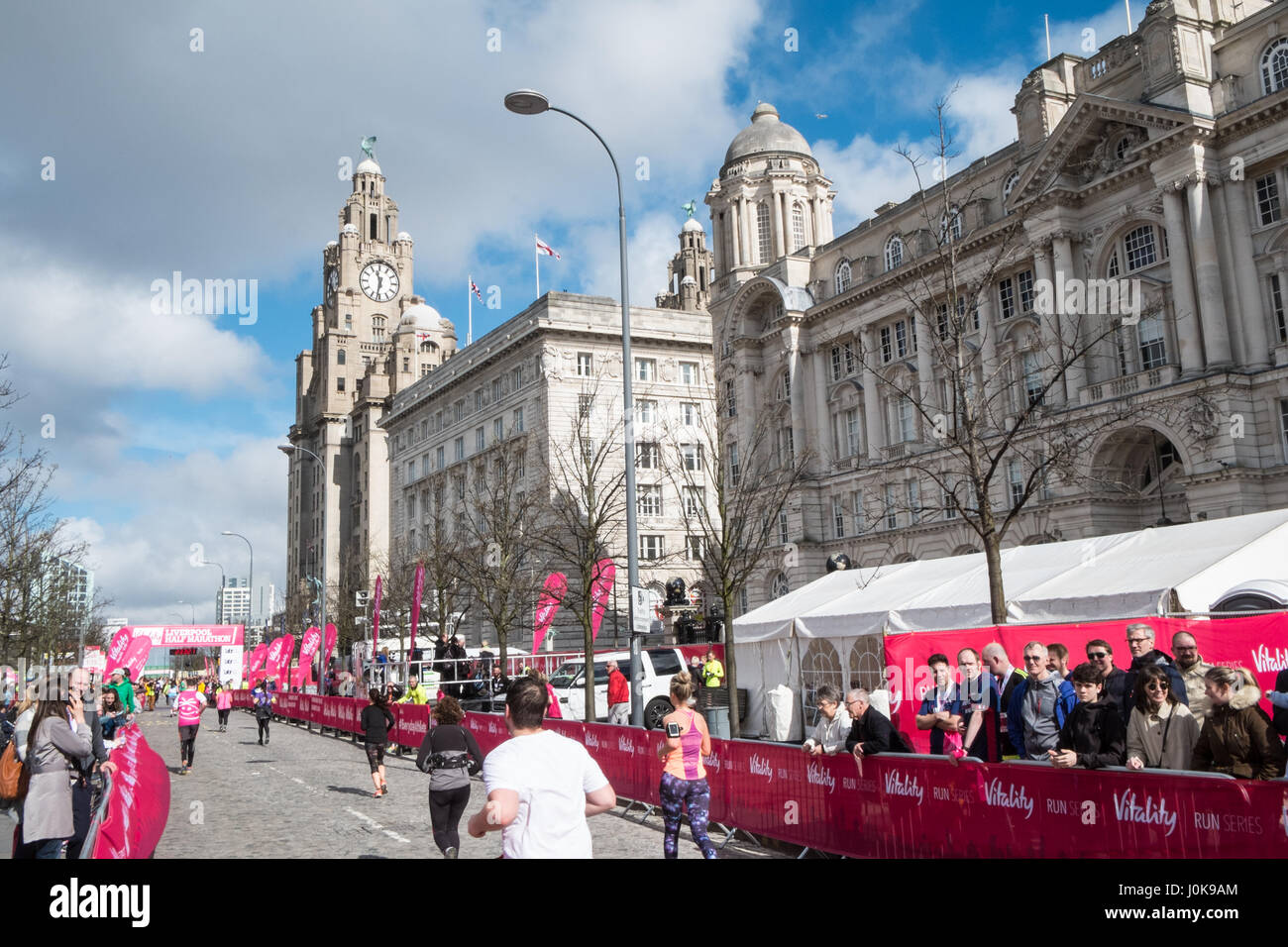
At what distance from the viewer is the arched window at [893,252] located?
156 ft

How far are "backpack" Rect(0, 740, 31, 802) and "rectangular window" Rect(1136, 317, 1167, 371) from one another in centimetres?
3536

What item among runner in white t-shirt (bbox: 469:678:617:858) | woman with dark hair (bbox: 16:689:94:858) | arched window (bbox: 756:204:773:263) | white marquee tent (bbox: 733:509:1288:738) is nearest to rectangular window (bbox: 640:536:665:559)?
arched window (bbox: 756:204:773:263)

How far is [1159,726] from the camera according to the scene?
7863 millimetres

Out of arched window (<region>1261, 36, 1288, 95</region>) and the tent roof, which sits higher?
arched window (<region>1261, 36, 1288, 95</region>)

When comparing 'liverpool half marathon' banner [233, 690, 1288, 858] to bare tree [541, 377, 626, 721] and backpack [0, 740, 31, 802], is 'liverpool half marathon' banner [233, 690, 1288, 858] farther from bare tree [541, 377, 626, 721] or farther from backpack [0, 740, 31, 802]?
bare tree [541, 377, 626, 721]

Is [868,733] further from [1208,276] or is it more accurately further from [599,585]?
[1208,276]

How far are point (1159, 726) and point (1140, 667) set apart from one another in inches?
25.0

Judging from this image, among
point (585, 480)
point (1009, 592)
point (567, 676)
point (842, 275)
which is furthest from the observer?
point (585, 480)

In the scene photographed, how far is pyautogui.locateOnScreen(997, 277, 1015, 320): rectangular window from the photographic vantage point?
42.0 m

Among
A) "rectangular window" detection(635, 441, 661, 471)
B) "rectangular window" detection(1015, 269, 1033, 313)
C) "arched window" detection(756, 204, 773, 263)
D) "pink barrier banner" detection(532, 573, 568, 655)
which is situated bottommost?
"pink barrier banner" detection(532, 573, 568, 655)

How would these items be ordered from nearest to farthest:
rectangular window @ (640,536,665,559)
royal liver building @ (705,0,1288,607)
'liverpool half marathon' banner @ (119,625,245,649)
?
royal liver building @ (705,0,1288,607)
rectangular window @ (640,536,665,559)
'liverpool half marathon' banner @ (119,625,245,649)

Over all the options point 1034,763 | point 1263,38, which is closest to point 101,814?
point 1034,763

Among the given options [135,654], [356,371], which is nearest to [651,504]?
[135,654]
